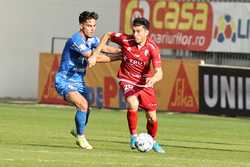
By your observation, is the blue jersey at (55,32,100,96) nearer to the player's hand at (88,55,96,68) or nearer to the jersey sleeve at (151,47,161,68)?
the player's hand at (88,55,96,68)

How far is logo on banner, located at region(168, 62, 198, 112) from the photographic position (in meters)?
29.6

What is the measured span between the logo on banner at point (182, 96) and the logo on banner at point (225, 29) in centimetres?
365

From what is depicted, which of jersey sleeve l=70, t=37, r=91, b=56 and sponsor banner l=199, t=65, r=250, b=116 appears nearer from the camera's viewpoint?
jersey sleeve l=70, t=37, r=91, b=56

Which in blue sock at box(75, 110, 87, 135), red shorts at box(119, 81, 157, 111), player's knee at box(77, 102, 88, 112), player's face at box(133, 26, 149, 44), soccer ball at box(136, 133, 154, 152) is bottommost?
soccer ball at box(136, 133, 154, 152)

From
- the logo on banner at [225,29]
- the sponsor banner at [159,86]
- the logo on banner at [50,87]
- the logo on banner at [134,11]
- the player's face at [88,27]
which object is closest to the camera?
the player's face at [88,27]

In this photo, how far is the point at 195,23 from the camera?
3378cm

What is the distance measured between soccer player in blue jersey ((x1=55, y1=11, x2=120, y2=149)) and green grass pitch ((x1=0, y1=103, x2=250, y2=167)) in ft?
1.72

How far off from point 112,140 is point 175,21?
16686mm

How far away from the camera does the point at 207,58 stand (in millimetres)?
34219

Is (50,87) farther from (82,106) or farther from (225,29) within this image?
(82,106)

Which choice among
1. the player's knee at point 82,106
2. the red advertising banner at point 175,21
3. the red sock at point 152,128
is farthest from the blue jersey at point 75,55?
the red advertising banner at point 175,21

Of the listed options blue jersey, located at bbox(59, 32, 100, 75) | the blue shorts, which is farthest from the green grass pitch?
blue jersey, located at bbox(59, 32, 100, 75)

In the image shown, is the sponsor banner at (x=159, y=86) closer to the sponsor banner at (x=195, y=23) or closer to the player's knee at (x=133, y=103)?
the sponsor banner at (x=195, y=23)

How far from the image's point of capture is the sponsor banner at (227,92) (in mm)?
28531
